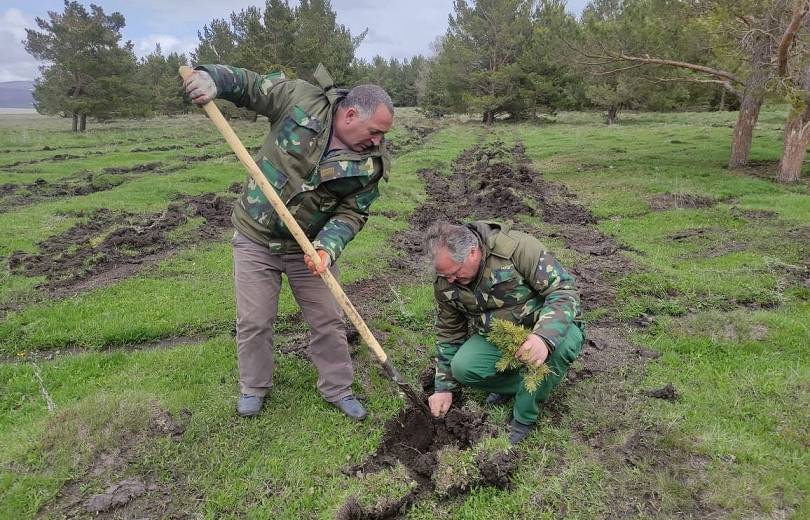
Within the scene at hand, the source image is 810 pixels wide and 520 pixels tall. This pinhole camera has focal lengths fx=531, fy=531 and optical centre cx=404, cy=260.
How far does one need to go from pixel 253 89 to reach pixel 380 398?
281cm

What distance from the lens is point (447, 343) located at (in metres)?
4.45

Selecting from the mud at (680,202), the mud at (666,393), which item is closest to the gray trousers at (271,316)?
the mud at (666,393)

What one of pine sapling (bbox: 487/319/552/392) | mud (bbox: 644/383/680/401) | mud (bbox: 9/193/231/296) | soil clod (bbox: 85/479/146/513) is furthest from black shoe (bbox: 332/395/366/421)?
mud (bbox: 9/193/231/296)

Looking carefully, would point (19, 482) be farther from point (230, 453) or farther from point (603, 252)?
point (603, 252)

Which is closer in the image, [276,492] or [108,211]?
[276,492]

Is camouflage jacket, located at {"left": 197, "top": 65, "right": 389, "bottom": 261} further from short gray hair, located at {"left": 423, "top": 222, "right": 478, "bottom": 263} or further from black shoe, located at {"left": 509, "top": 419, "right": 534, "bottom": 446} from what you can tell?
black shoe, located at {"left": 509, "top": 419, "right": 534, "bottom": 446}

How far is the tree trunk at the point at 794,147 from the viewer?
1359 centimetres

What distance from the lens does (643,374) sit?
499 cm

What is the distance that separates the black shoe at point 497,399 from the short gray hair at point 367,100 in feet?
8.33

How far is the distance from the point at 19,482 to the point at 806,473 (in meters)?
5.35

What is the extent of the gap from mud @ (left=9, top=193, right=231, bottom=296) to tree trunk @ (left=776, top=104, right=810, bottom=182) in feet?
46.8

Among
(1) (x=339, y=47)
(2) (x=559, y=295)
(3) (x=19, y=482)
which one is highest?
(1) (x=339, y=47)

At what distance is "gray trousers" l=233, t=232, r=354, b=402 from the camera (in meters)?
4.20

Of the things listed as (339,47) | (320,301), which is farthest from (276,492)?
(339,47)
